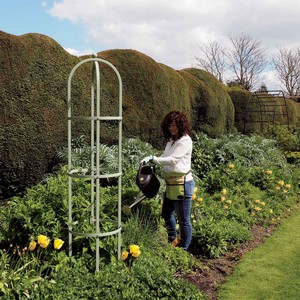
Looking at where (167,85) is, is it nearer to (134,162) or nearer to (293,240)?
(134,162)

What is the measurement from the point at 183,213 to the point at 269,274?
1146 mm

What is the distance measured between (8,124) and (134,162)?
2.03 meters

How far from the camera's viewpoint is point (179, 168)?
4.75 metres

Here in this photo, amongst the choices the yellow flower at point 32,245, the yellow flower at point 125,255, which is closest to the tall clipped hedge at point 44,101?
the yellow flower at point 32,245

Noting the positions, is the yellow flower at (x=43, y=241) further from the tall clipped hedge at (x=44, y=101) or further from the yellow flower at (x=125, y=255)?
the tall clipped hedge at (x=44, y=101)

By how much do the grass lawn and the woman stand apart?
2.39ft

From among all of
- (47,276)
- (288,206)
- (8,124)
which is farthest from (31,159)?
(288,206)

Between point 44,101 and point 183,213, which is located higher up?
point 44,101

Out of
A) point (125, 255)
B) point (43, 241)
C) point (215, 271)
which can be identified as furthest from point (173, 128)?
point (43, 241)

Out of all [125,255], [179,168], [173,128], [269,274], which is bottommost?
[269,274]

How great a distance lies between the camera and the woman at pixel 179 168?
4715 millimetres

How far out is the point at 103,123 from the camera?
26.2 ft

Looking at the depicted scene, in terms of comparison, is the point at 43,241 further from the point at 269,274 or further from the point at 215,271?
the point at 269,274

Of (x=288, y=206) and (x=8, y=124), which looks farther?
(x=288, y=206)
